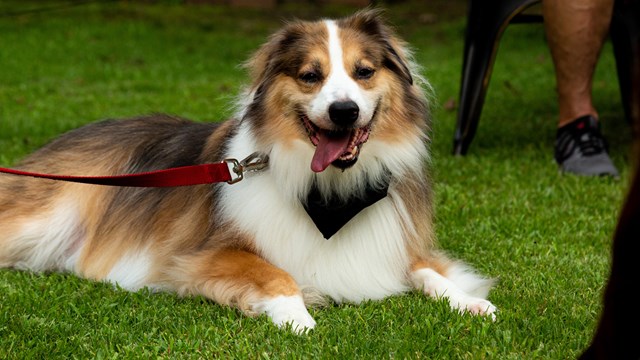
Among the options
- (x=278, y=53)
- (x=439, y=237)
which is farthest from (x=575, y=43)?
(x=278, y=53)

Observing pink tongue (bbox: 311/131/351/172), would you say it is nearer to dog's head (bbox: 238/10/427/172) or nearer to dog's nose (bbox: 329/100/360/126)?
dog's head (bbox: 238/10/427/172)

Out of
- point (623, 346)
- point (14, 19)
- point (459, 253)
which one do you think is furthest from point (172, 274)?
point (14, 19)

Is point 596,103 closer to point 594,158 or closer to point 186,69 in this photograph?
point 594,158

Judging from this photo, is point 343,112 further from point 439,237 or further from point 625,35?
point 625,35

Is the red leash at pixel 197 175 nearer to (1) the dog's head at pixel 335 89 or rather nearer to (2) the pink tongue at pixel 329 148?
(1) the dog's head at pixel 335 89

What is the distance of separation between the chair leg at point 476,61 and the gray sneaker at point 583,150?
27.5 inches

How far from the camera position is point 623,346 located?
167 cm

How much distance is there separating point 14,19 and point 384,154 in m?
13.2

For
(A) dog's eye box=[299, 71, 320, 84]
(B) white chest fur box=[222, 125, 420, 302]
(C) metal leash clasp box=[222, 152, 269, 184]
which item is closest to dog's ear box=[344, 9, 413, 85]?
(A) dog's eye box=[299, 71, 320, 84]

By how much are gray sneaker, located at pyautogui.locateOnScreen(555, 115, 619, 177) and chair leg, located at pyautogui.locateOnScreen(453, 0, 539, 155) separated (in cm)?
70

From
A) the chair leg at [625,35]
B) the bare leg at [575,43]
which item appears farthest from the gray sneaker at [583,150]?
the chair leg at [625,35]

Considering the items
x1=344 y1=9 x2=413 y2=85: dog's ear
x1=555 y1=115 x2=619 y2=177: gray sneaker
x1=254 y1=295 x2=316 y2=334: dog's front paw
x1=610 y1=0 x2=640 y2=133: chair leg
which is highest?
x1=344 y1=9 x2=413 y2=85: dog's ear

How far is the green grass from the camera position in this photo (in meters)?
2.99

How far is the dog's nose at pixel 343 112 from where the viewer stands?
3.28 m
